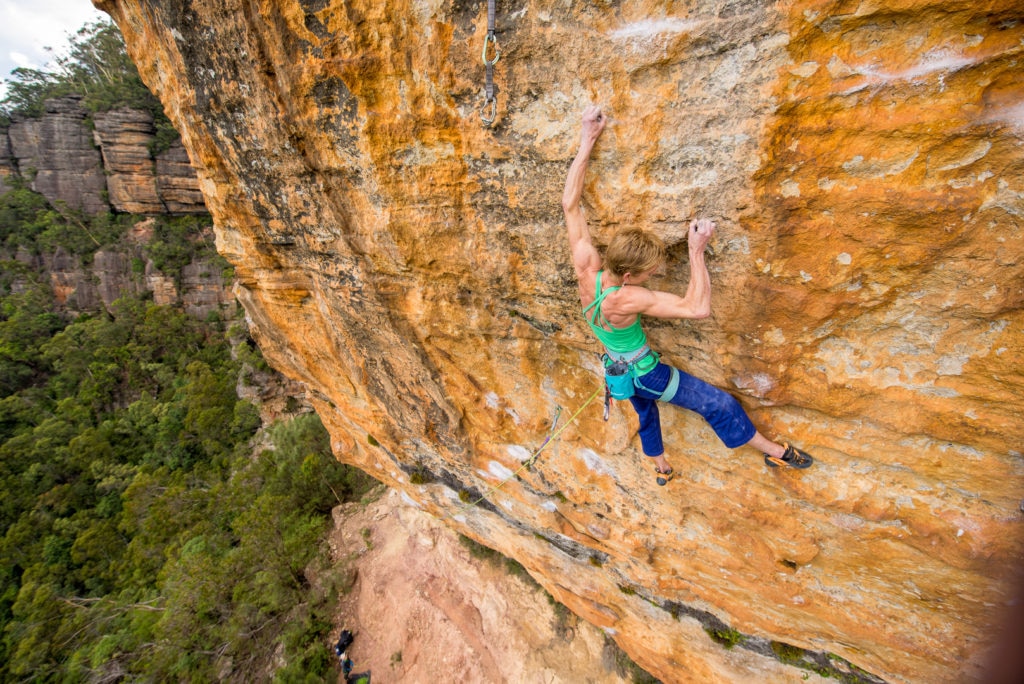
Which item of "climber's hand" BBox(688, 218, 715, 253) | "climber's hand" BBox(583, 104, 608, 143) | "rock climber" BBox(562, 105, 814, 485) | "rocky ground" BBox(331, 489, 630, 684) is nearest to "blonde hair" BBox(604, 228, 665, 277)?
"rock climber" BBox(562, 105, 814, 485)

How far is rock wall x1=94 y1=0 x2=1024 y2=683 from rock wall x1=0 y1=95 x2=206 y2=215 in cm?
2804

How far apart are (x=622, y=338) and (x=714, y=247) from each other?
0.62m

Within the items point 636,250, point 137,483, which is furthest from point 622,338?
point 137,483

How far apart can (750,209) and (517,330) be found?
159 centimetres

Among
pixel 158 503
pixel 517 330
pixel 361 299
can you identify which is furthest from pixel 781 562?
pixel 158 503

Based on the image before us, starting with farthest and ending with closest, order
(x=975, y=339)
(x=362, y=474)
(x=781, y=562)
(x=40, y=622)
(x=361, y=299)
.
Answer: (x=40, y=622)
(x=362, y=474)
(x=361, y=299)
(x=781, y=562)
(x=975, y=339)

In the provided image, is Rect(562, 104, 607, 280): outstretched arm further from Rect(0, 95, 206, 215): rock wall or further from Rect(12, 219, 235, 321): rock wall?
Rect(0, 95, 206, 215): rock wall

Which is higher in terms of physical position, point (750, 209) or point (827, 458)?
point (750, 209)

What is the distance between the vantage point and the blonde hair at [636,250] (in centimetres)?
192

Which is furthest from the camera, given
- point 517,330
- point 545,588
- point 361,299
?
point 545,588

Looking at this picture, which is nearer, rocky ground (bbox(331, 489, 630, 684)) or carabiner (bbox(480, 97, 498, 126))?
carabiner (bbox(480, 97, 498, 126))

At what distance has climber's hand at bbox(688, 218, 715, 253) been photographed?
6.10 ft

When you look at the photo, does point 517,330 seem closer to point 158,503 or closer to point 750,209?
point 750,209

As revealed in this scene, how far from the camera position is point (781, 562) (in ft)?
9.01
